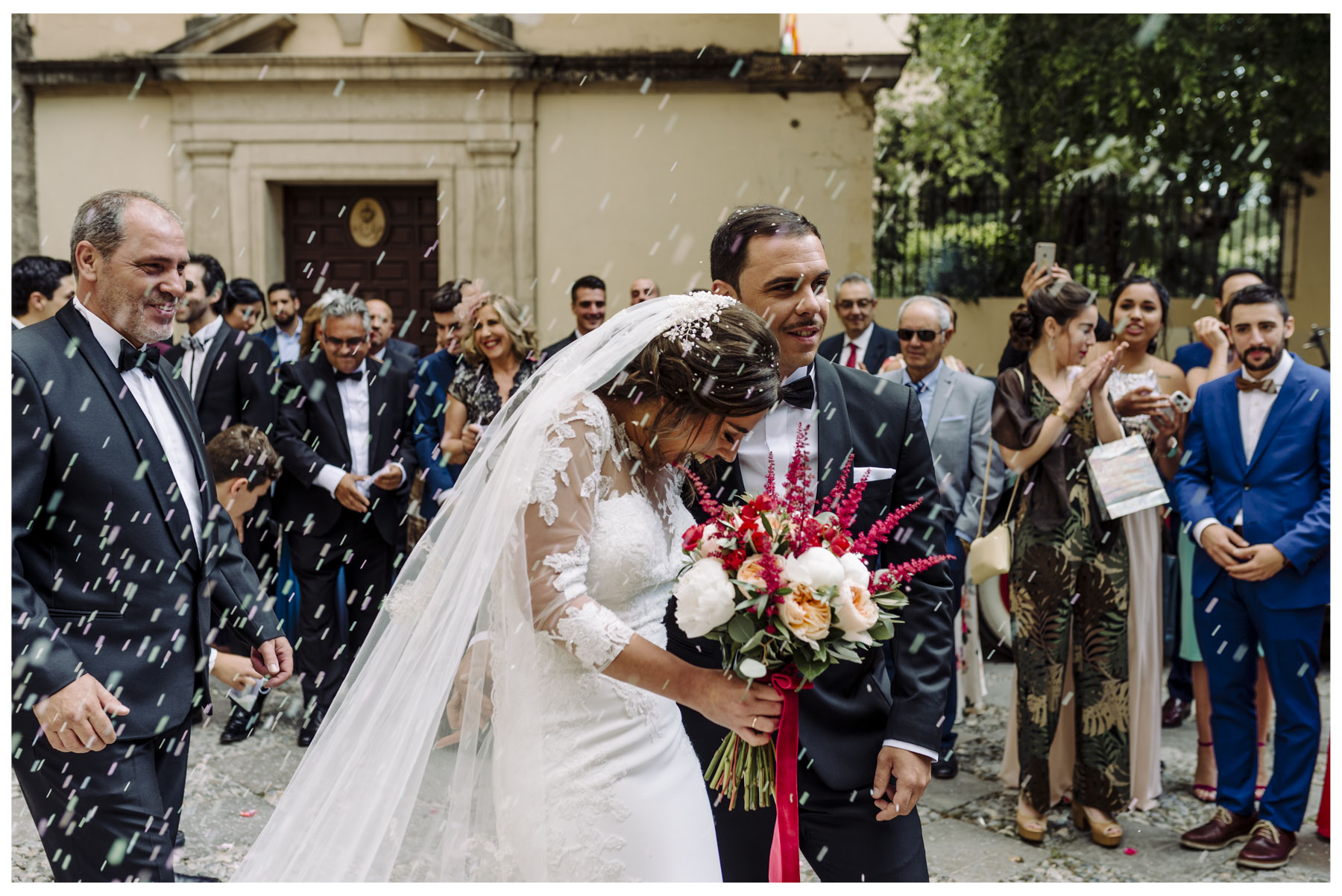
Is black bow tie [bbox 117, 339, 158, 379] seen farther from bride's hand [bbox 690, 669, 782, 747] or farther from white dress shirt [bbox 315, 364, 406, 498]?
white dress shirt [bbox 315, 364, 406, 498]

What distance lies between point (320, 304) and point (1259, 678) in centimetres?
531

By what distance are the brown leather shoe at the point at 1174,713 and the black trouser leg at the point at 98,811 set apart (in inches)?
201

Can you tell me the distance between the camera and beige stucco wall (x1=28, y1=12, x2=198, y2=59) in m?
10.6

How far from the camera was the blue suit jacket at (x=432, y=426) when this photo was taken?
600cm

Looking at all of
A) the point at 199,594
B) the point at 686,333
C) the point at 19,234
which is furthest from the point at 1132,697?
the point at 19,234

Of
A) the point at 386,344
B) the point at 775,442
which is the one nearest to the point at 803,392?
the point at 775,442

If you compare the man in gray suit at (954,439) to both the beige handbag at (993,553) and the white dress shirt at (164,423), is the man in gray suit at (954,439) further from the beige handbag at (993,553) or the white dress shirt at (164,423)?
the white dress shirt at (164,423)

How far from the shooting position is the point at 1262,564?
13.7ft

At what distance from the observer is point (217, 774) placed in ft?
16.8

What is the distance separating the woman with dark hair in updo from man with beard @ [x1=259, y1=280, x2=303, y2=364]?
6098mm

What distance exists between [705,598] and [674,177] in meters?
9.40

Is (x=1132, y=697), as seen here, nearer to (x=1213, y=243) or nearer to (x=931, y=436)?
(x=931, y=436)

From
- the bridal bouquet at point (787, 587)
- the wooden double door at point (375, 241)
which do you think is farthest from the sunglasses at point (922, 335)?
the wooden double door at point (375, 241)

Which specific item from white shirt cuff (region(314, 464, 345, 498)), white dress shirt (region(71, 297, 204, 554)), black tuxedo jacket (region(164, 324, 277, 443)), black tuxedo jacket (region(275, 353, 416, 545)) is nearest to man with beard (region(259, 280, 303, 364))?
black tuxedo jacket (region(164, 324, 277, 443))
